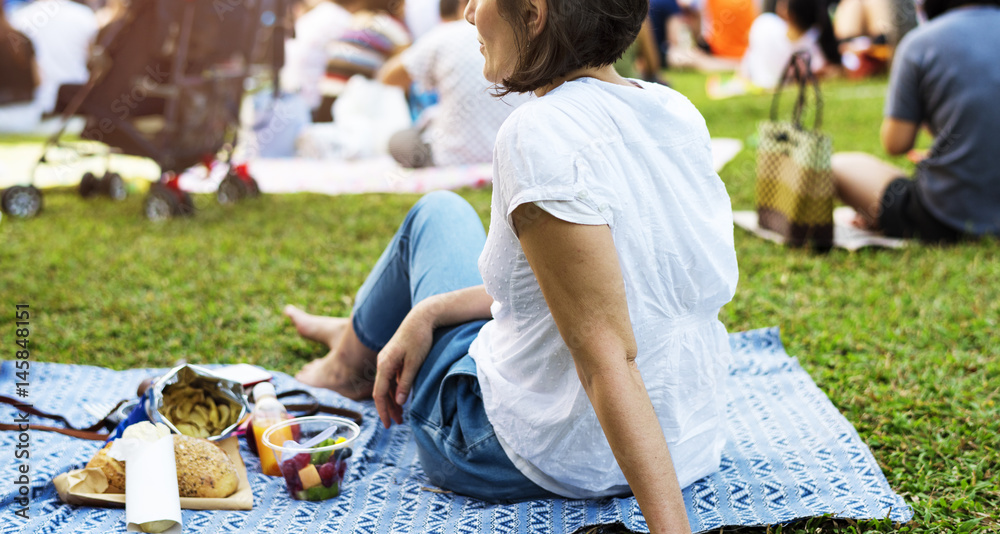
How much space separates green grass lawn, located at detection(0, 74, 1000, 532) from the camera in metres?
2.13

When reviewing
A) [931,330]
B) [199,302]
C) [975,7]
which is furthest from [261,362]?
[975,7]

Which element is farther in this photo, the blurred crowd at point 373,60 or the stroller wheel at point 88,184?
the stroller wheel at point 88,184

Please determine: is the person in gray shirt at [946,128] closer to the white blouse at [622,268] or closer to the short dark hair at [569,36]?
the white blouse at [622,268]

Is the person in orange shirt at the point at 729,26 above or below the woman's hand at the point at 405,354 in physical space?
below

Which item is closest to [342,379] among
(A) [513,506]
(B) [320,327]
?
(B) [320,327]

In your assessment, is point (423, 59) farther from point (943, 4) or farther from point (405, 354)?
point (405, 354)

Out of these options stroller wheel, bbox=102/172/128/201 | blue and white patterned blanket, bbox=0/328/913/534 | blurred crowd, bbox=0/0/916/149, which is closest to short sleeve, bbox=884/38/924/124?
blurred crowd, bbox=0/0/916/149

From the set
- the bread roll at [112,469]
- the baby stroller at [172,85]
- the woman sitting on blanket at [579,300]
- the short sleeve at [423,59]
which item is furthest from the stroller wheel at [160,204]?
the woman sitting on blanket at [579,300]

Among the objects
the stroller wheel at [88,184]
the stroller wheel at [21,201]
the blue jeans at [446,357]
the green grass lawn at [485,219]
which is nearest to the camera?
the blue jeans at [446,357]

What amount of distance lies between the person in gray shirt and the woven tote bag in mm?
419

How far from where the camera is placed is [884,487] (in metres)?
1.81

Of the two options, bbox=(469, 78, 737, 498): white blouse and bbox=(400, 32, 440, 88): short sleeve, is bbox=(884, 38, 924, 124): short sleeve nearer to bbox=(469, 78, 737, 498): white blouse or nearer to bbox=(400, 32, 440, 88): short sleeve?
bbox=(400, 32, 440, 88): short sleeve

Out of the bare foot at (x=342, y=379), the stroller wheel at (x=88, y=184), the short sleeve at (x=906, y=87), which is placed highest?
the short sleeve at (x=906, y=87)

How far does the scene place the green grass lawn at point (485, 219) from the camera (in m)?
2.13
